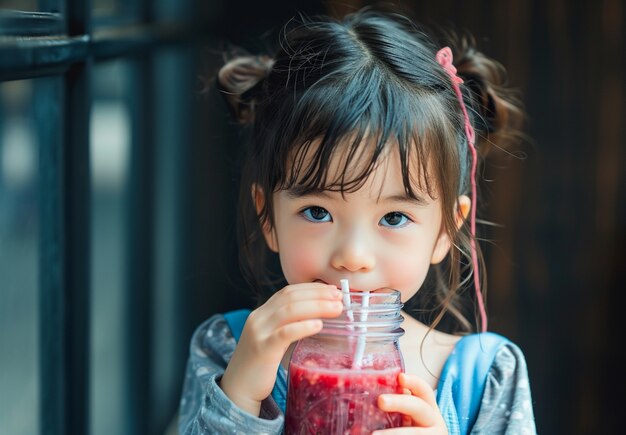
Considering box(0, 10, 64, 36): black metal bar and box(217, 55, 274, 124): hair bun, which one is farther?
box(217, 55, 274, 124): hair bun

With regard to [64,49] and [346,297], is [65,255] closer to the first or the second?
[64,49]

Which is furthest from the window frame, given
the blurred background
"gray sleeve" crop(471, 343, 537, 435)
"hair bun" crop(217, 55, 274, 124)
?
"gray sleeve" crop(471, 343, 537, 435)

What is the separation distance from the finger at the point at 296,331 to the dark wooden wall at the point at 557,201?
5.85ft

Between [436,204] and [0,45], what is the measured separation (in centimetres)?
69

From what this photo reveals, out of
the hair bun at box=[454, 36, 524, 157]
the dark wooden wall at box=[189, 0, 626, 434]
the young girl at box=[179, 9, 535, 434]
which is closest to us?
the young girl at box=[179, 9, 535, 434]

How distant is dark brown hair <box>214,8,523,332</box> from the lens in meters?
1.36

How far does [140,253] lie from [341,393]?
1304 millimetres

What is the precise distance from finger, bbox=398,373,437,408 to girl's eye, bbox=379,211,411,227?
0.24 meters

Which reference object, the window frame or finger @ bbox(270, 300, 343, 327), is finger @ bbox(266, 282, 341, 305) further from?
the window frame

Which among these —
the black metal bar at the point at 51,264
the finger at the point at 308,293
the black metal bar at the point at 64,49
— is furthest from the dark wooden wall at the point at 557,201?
the finger at the point at 308,293

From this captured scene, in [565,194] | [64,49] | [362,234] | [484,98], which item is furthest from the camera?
[565,194]

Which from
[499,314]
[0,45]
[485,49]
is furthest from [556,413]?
[0,45]

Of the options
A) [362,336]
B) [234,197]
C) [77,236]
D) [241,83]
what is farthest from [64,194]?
[234,197]

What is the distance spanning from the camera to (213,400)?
136 centimetres
